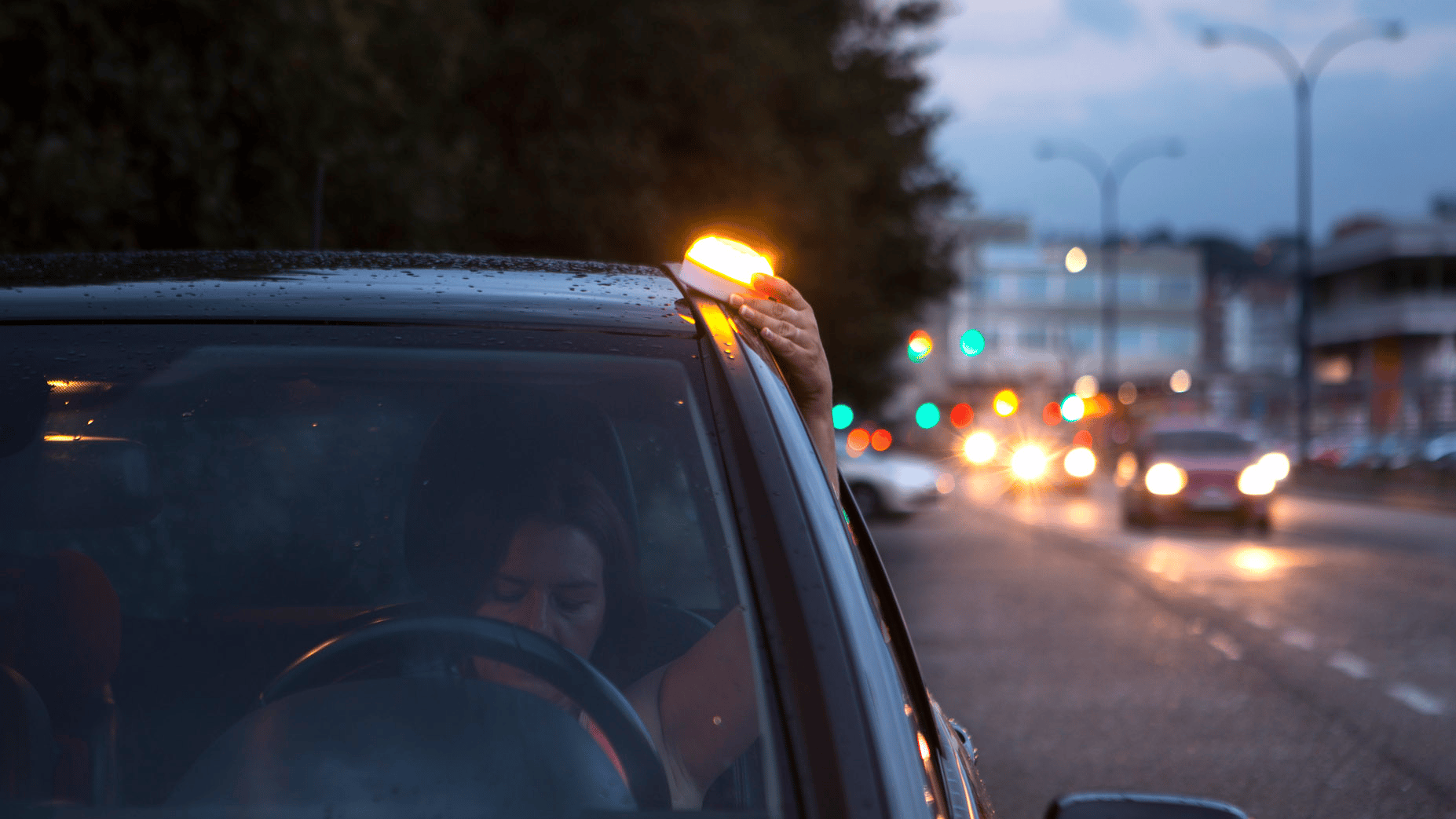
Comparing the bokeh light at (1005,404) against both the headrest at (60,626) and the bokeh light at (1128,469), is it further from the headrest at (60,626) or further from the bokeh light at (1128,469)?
the bokeh light at (1128,469)

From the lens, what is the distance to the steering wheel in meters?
1.64

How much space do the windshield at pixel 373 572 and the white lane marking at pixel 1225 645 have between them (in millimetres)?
8401

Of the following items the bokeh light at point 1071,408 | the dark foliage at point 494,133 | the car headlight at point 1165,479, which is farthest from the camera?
the car headlight at point 1165,479

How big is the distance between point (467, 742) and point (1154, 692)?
23.8 ft

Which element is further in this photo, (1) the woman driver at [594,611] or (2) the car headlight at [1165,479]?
(2) the car headlight at [1165,479]

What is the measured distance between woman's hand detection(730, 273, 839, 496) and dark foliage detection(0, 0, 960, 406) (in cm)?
61

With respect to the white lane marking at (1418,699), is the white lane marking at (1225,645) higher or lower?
higher

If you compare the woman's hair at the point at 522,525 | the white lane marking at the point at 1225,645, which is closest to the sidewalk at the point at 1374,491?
the white lane marking at the point at 1225,645

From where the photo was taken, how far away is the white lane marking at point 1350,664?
8984 mm

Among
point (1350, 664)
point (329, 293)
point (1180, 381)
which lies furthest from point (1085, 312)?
point (329, 293)

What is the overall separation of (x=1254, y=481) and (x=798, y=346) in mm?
20243

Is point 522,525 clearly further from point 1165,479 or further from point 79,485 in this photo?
point 1165,479

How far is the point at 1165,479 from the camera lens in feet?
71.3

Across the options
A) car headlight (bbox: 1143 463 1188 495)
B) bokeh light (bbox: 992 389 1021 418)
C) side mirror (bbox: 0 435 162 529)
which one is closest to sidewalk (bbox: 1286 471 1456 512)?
car headlight (bbox: 1143 463 1188 495)
